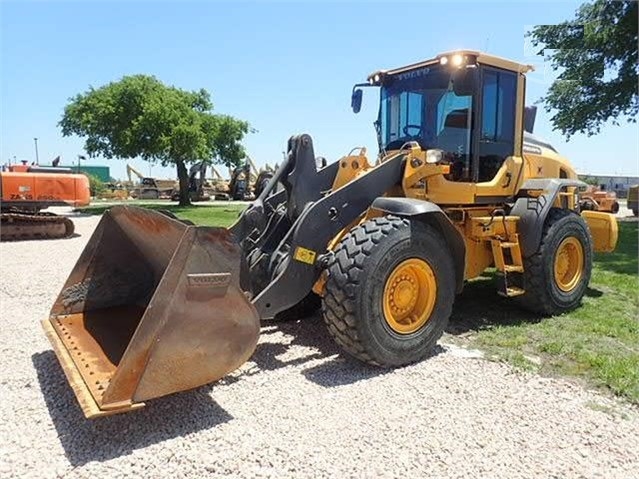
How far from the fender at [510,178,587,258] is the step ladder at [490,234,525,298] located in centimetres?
9

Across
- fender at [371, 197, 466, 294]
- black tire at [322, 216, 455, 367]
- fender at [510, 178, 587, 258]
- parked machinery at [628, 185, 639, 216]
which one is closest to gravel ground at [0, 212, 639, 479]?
black tire at [322, 216, 455, 367]

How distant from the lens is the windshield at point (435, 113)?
4844 millimetres

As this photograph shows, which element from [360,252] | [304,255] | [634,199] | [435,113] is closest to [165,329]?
[304,255]

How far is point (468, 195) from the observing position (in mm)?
4918

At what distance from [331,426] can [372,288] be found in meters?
1.03

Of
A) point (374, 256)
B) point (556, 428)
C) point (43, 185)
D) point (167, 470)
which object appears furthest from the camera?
point (43, 185)

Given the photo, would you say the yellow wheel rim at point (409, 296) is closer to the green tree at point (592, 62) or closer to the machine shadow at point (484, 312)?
the machine shadow at point (484, 312)

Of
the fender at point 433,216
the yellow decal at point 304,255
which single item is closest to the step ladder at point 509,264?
the fender at point 433,216

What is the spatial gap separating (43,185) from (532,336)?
1138cm

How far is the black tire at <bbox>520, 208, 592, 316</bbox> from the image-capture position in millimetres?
5160

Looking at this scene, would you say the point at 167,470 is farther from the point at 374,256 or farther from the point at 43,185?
the point at 43,185

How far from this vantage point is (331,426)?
3.01 meters

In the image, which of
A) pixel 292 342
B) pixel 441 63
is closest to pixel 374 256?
pixel 292 342

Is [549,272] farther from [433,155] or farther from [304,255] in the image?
[304,255]
